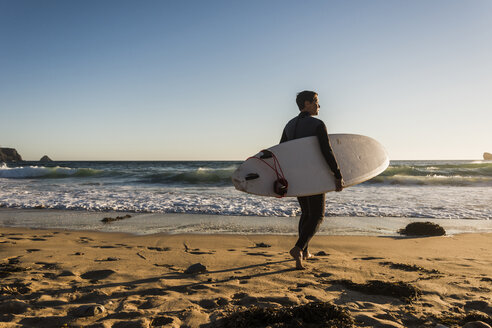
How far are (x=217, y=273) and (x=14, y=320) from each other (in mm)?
1536

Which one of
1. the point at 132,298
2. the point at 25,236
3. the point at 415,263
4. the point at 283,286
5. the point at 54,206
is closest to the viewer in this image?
the point at 132,298

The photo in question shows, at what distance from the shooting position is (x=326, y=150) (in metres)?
3.13

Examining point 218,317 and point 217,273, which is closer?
point 218,317

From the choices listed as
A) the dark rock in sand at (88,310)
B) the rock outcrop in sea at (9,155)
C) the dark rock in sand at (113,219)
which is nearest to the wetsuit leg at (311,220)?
the dark rock in sand at (88,310)

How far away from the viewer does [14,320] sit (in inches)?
73.6

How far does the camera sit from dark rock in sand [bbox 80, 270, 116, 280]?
2756mm

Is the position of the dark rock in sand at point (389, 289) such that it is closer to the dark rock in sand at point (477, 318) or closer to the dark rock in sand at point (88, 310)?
the dark rock in sand at point (477, 318)

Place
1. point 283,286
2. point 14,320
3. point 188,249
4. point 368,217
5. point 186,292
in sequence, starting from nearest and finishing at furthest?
point 14,320 < point 186,292 < point 283,286 < point 188,249 < point 368,217

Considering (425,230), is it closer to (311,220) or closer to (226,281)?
(311,220)

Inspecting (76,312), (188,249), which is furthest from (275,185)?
(76,312)

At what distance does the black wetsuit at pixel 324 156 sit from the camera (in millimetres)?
3125

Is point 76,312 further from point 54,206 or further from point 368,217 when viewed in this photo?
point 54,206

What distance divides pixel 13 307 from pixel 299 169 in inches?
102

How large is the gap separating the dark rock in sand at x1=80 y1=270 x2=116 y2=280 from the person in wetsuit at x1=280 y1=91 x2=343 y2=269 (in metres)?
1.70
